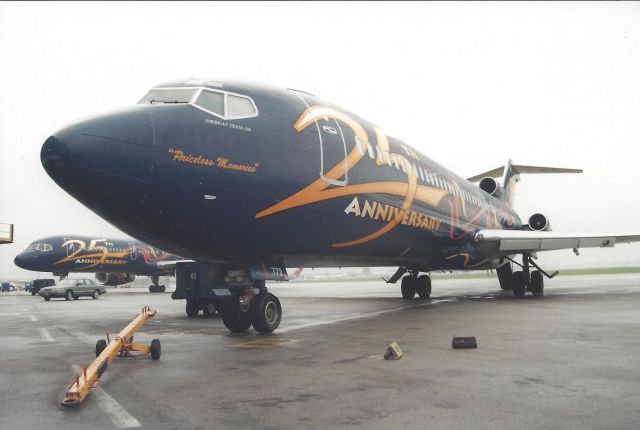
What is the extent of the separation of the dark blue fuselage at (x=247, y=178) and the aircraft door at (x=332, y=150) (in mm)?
29

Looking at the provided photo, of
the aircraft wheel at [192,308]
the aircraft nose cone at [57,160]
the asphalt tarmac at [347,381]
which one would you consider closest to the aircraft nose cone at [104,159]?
the aircraft nose cone at [57,160]

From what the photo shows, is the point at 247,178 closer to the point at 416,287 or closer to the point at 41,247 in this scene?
the point at 416,287

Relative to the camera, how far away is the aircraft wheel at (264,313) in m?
9.66

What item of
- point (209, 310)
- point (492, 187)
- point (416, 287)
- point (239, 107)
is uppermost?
point (492, 187)

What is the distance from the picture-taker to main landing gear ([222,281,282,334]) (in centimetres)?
968

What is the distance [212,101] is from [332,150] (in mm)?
2697

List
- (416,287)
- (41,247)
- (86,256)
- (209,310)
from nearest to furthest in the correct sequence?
1. (209,310)
2. (416,287)
3. (41,247)
4. (86,256)

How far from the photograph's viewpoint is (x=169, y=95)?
8.70 metres

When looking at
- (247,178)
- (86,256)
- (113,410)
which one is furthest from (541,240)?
(86,256)

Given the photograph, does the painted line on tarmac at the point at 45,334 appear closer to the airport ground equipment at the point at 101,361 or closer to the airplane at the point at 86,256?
the airport ground equipment at the point at 101,361

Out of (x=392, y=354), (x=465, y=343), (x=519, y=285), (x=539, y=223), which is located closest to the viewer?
(x=392, y=354)

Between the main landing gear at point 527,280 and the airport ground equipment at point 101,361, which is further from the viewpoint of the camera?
the main landing gear at point 527,280

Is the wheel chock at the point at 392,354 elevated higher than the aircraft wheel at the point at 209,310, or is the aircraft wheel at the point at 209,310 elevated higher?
the wheel chock at the point at 392,354

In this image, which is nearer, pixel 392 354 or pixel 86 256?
pixel 392 354
